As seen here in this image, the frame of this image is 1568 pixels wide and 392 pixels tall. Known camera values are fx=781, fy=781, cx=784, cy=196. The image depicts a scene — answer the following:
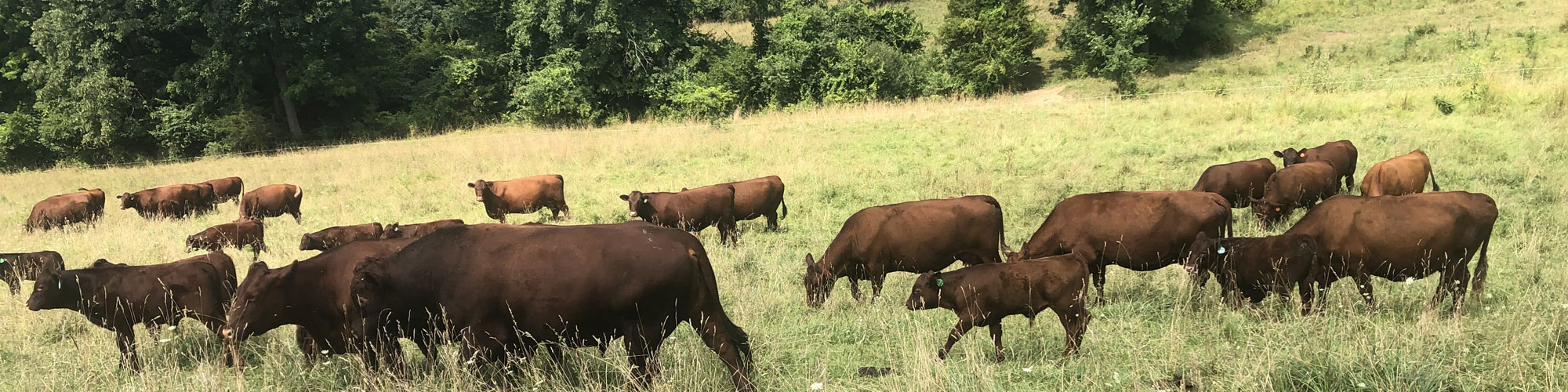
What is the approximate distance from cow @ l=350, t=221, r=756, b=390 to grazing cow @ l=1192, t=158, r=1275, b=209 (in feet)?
25.3

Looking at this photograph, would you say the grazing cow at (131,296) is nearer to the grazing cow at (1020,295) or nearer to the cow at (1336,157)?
the grazing cow at (1020,295)

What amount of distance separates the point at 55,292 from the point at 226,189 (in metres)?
12.0

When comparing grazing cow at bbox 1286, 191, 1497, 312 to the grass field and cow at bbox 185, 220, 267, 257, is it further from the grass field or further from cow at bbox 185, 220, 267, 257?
cow at bbox 185, 220, 267, 257

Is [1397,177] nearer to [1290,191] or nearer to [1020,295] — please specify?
[1290,191]

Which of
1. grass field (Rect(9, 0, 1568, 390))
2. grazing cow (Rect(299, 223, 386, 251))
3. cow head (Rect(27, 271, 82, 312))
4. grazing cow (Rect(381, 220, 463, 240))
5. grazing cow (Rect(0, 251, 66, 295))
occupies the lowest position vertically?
grass field (Rect(9, 0, 1568, 390))

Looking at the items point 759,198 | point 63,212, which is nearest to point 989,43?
point 759,198

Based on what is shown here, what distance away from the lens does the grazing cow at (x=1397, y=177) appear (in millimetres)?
9195

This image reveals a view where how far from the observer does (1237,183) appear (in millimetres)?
9789

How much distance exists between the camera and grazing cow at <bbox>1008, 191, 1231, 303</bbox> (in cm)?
643

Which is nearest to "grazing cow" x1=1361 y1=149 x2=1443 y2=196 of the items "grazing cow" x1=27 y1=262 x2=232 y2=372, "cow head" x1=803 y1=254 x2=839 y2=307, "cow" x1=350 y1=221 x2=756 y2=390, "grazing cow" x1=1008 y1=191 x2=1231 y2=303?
"grazing cow" x1=1008 y1=191 x2=1231 y2=303

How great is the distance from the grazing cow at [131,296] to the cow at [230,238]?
4483 mm

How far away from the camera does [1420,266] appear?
18.5 feet

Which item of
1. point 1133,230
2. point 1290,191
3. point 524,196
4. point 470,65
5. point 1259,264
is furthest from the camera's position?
point 470,65

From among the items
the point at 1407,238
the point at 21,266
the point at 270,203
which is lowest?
the point at 270,203
